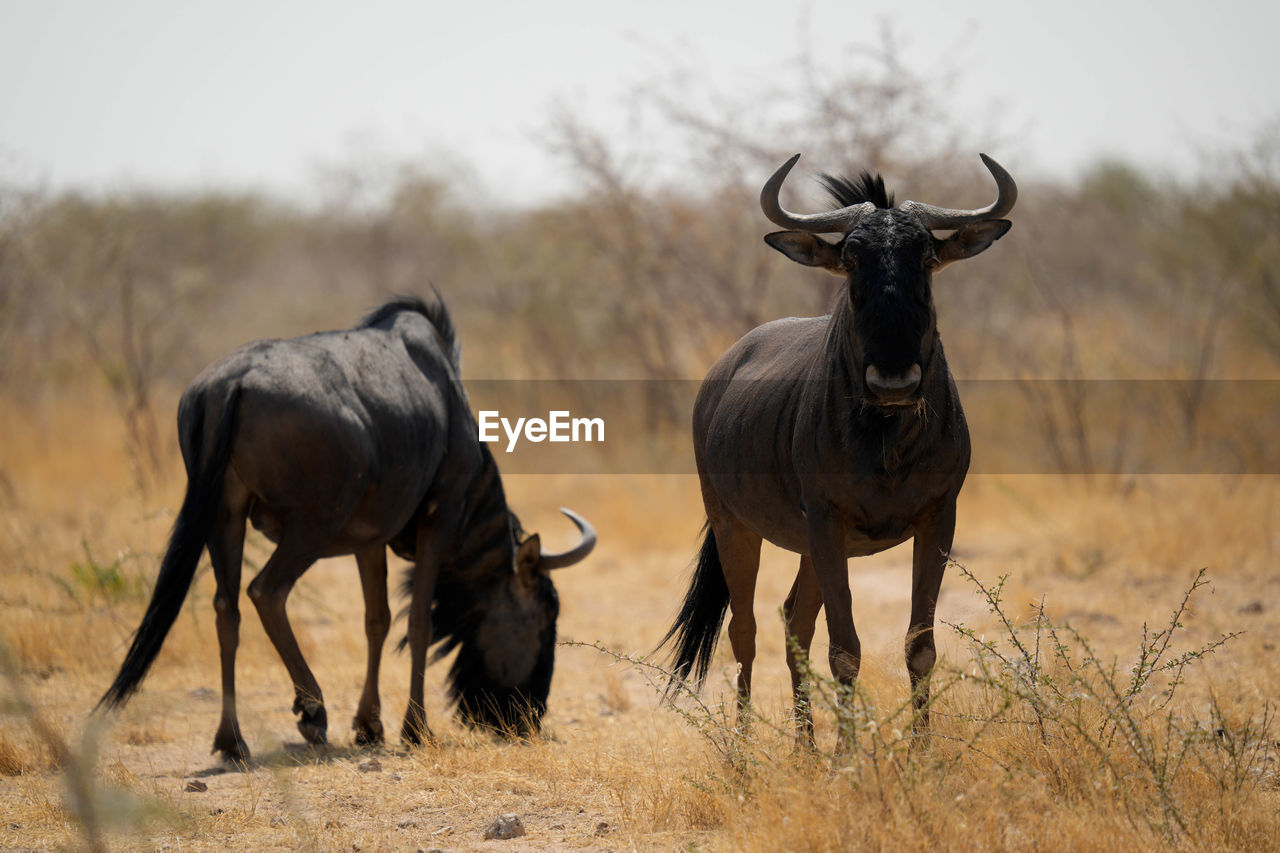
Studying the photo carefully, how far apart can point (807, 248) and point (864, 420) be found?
62 cm

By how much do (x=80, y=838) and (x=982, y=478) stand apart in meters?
9.19

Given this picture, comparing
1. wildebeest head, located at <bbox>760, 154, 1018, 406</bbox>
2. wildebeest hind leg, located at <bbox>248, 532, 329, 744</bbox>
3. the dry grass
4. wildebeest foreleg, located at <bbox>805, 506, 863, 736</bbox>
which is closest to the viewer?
the dry grass

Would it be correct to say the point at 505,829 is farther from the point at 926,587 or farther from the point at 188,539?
the point at 188,539

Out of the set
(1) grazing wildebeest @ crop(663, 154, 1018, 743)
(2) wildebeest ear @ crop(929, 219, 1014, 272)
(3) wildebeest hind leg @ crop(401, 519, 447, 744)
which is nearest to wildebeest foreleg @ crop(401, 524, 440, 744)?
(3) wildebeest hind leg @ crop(401, 519, 447, 744)

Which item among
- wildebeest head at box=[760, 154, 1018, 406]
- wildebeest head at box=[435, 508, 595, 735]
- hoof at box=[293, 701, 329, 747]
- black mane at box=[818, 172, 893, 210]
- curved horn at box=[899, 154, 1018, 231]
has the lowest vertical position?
hoof at box=[293, 701, 329, 747]

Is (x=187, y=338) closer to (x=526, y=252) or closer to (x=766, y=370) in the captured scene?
(x=526, y=252)

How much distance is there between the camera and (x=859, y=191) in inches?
174

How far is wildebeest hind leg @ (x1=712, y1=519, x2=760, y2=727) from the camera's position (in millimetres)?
5176

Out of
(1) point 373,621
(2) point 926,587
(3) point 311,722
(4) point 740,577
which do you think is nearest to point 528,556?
(1) point 373,621

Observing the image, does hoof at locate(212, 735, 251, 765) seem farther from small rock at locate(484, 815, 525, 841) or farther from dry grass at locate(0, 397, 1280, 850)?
small rock at locate(484, 815, 525, 841)

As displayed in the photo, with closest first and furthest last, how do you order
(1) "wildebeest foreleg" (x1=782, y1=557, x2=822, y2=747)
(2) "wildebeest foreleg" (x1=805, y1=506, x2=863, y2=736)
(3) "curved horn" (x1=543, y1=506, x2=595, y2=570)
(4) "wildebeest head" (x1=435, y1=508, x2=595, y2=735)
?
(2) "wildebeest foreleg" (x1=805, y1=506, x2=863, y2=736)
(1) "wildebeest foreleg" (x1=782, y1=557, x2=822, y2=747)
(4) "wildebeest head" (x1=435, y1=508, x2=595, y2=735)
(3) "curved horn" (x1=543, y1=506, x2=595, y2=570)

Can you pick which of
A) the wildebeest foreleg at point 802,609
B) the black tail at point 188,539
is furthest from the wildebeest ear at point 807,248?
the black tail at point 188,539

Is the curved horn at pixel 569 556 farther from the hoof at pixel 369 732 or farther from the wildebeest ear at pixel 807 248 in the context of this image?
the wildebeest ear at pixel 807 248

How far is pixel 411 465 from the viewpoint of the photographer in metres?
5.97
